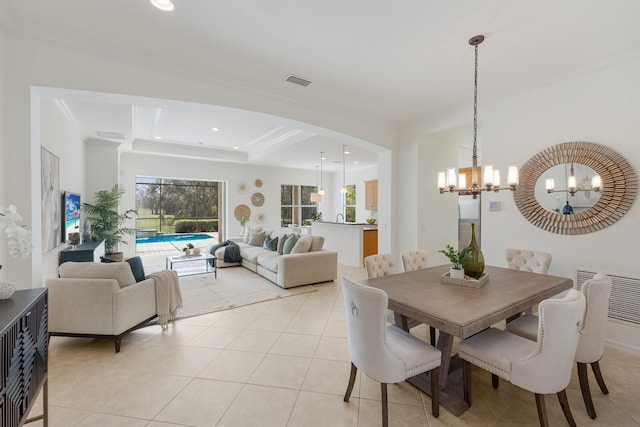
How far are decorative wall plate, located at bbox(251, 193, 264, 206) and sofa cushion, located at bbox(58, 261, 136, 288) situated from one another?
6470 mm

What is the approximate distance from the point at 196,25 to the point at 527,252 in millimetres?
4004

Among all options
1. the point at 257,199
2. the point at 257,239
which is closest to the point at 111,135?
the point at 257,239

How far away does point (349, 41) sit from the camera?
7.99 ft

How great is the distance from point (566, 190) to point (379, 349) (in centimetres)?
292

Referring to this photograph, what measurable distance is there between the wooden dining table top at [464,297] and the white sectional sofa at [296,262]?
2426 millimetres

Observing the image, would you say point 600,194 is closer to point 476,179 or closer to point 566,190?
point 566,190

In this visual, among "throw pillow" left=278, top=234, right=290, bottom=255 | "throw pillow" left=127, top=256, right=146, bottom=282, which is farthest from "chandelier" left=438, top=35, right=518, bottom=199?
"throw pillow" left=278, top=234, right=290, bottom=255

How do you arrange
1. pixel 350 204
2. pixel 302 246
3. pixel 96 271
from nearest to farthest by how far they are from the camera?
pixel 96 271 → pixel 302 246 → pixel 350 204

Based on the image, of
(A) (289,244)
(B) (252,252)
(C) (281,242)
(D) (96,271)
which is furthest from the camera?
(B) (252,252)

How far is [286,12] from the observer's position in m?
2.07

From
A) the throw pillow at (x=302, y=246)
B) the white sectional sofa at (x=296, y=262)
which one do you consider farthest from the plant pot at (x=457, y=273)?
the throw pillow at (x=302, y=246)

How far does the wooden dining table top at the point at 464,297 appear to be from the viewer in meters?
1.67

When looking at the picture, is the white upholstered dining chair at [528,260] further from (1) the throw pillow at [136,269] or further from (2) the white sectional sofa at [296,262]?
(1) the throw pillow at [136,269]

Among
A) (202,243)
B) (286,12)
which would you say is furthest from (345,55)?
(202,243)
